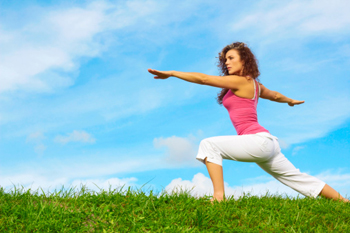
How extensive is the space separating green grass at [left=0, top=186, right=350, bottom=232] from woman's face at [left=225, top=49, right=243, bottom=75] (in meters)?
2.31

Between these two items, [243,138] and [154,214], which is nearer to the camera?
[154,214]

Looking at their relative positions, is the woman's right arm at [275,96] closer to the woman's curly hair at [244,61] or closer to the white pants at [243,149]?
the woman's curly hair at [244,61]

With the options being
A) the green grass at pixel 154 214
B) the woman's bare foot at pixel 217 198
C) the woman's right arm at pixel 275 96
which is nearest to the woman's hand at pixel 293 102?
the woman's right arm at pixel 275 96

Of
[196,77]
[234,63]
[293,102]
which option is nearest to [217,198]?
[196,77]

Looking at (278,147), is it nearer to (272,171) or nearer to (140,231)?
(272,171)

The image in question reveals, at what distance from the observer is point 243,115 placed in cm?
606

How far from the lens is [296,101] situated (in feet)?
25.5

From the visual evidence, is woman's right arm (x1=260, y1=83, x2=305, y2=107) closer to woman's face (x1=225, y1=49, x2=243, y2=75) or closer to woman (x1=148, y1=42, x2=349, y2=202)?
woman (x1=148, y1=42, x2=349, y2=202)

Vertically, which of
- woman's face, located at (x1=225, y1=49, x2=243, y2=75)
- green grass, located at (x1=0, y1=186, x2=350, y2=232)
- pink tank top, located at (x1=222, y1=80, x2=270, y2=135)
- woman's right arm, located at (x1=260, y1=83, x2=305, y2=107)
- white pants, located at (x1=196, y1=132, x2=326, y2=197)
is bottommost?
green grass, located at (x1=0, y1=186, x2=350, y2=232)

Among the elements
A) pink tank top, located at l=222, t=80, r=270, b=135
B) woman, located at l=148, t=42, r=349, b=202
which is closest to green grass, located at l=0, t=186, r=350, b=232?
woman, located at l=148, t=42, r=349, b=202

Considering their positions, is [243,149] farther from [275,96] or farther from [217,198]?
[275,96]

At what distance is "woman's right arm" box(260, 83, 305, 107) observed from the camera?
7054mm

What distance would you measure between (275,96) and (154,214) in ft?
→ 12.7

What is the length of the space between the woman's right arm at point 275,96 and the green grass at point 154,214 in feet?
7.50
